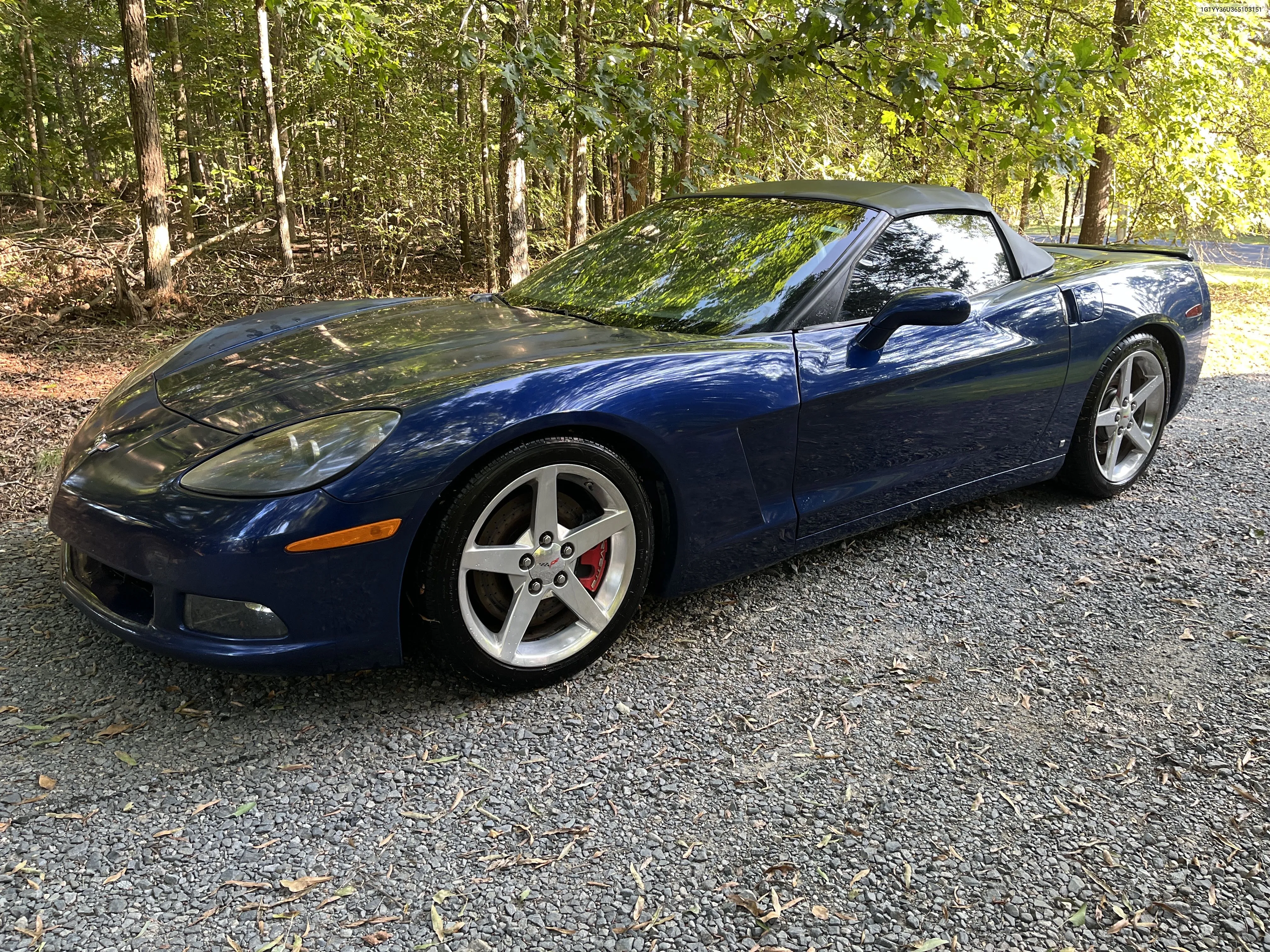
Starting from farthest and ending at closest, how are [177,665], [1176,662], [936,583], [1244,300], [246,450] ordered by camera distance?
[1244,300] < [936,583] < [1176,662] < [177,665] < [246,450]

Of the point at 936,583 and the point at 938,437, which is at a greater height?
the point at 938,437

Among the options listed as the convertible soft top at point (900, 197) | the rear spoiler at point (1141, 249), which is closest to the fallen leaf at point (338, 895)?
the convertible soft top at point (900, 197)

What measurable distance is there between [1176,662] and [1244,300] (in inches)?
494

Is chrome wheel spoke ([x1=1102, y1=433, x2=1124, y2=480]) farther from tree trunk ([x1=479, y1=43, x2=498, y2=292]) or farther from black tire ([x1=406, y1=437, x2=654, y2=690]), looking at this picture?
tree trunk ([x1=479, y1=43, x2=498, y2=292])

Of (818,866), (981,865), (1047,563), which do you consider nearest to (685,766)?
(818,866)

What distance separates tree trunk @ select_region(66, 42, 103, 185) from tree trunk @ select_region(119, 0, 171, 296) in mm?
13338

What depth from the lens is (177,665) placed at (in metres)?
2.58

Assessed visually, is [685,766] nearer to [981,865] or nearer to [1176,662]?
[981,865]

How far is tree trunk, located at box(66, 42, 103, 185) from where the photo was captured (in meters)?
20.2

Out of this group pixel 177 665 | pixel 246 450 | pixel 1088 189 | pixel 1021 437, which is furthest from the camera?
pixel 1088 189

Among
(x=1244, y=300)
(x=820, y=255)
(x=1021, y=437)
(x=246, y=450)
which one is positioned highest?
(x=820, y=255)

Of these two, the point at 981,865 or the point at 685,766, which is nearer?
the point at 981,865

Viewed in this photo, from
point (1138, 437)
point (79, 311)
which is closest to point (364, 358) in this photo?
point (1138, 437)

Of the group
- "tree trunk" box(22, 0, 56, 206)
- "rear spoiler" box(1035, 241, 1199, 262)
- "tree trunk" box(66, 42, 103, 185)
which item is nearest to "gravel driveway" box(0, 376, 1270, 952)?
"rear spoiler" box(1035, 241, 1199, 262)
